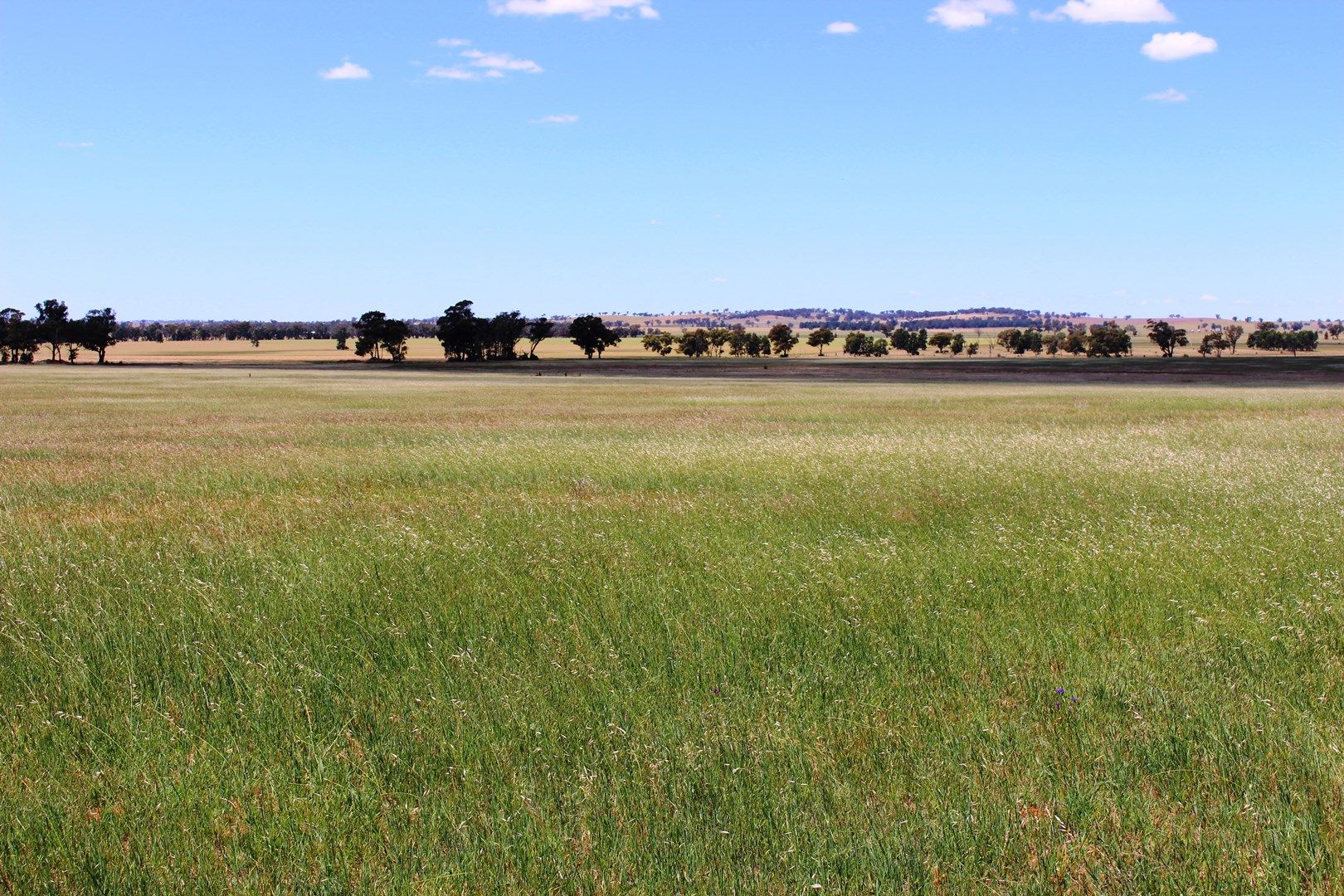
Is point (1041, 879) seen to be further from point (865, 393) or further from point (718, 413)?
point (865, 393)

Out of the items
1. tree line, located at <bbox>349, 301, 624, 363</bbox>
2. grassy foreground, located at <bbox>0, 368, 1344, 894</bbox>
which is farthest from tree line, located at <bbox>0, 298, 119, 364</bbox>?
grassy foreground, located at <bbox>0, 368, 1344, 894</bbox>

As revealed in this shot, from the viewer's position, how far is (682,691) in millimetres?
6801

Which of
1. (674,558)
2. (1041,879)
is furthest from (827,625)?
(1041,879)

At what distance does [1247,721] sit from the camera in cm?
611

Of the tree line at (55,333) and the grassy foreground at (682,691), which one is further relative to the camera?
the tree line at (55,333)

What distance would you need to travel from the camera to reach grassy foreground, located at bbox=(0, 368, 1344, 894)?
4.86 m

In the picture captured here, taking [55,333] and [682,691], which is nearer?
[682,691]

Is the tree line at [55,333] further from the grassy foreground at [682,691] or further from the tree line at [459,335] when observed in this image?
the grassy foreground at [682,691]

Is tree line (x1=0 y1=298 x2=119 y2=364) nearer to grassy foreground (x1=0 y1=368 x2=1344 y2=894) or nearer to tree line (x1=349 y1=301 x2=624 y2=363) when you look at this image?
tree line (x1=349 y1=301 x2=624 y2=363)

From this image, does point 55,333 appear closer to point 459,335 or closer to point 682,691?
point 459,335

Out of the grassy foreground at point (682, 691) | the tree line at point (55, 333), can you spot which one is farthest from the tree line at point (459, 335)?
the grassy foreground at point (682, 691)

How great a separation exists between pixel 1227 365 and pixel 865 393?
63620mm

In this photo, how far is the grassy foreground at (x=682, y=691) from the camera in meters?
4.86

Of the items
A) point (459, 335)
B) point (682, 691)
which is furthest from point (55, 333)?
point (682, 691)
